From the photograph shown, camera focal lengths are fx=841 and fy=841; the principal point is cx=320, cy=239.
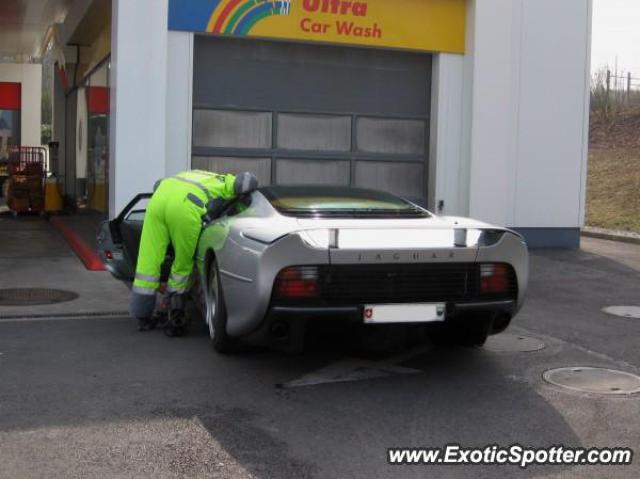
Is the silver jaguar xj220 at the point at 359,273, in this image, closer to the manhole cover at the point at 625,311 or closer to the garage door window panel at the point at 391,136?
the manhole cover at the point at 625,311

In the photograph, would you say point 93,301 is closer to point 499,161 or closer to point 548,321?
point 548,321

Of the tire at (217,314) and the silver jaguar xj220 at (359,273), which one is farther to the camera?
the tire at (217,314)

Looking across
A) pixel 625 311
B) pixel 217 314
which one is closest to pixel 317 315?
pixel 217 314

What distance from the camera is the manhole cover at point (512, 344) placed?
6.45 metres

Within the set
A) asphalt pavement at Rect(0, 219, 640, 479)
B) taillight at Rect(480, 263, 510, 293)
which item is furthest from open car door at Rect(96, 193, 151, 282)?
taillight at Rect(480, 263, 510, 293)

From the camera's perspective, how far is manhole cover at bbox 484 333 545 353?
21.2 feet

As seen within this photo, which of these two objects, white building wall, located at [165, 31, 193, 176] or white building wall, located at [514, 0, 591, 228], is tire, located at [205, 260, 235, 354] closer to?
white building wall, located at [165, 31, 193, 176]

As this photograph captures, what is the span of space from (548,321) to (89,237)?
8407 mm

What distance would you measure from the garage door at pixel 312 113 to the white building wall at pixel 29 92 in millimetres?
18784

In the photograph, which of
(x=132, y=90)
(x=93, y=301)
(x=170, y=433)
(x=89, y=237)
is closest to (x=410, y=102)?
(x=132, y=90)

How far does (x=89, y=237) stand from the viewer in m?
13.7

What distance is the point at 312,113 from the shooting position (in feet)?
41.8

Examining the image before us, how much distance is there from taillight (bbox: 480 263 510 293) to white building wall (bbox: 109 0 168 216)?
6.73 m

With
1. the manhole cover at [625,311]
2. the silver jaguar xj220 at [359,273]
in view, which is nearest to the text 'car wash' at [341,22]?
the manhole cover at [625,311]
